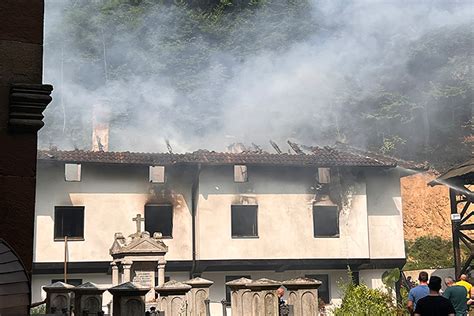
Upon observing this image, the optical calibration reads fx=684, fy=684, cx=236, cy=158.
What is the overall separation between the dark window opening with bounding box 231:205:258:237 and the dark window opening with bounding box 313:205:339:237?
2.23 m

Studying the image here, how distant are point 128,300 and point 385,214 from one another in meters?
18.7

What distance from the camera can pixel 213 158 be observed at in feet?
79.6

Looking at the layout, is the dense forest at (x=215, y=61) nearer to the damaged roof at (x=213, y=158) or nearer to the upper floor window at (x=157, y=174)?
the upper floor window at (x=157, y=174)

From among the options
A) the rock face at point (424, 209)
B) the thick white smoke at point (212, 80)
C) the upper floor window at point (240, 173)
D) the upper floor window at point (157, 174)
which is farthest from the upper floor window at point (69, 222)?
the rock face at point (424, 209)

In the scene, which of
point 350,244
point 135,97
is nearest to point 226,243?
point 350,244

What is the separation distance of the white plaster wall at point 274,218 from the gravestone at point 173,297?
11.4 meters

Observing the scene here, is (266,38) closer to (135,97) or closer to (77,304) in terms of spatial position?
(135,97)

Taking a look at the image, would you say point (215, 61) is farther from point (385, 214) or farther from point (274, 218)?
point (385, 214)

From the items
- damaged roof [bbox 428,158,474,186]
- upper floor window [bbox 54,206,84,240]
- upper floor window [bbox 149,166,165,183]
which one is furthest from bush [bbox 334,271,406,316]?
upper floor window [bbox 54,206,84,240]

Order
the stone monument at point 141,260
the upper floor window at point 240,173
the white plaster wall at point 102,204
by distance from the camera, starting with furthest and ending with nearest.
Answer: the upper floor window at point 240,173 < the white plaster wall at point 102,204 < the stone monument at point 141,260

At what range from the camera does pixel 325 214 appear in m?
25.0

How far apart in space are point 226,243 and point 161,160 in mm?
3698

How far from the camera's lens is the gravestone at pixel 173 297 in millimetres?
11094

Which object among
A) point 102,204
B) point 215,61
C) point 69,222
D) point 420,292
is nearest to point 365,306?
point 420,292
